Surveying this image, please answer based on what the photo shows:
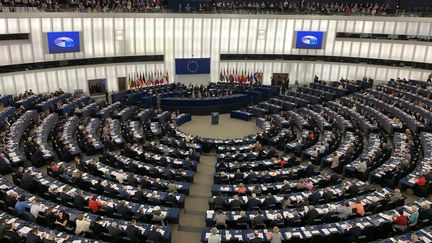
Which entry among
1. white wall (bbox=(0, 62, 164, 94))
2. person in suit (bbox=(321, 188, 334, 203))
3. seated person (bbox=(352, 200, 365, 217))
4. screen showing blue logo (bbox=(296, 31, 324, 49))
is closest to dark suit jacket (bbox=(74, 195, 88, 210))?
person in suit (bbox=(321, 188, 334, 203))

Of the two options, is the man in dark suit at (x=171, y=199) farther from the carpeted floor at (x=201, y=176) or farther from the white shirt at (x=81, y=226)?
the white shirt at (x=81, y=226)

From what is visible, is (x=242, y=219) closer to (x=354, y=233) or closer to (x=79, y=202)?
(x=354, y=233)

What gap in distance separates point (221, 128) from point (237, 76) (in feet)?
46.9

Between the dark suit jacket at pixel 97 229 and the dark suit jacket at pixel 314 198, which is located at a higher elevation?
the dark suit jacket at pixel 314 198

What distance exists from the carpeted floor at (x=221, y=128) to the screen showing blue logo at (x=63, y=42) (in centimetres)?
1411

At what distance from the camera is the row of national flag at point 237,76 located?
4458 centimetres

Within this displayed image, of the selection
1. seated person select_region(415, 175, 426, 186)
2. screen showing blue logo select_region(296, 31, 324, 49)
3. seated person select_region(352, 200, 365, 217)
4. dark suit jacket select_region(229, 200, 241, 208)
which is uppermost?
screen showing blue logo select_region(296, 31, 324, 49)

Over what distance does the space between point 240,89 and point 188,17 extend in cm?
1032

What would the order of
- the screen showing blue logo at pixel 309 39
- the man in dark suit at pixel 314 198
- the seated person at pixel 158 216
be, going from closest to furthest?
the seated person at pixel 158 216
the man in dark suit at pixel 314 198
the screen showing blue logo at pixel 309 39

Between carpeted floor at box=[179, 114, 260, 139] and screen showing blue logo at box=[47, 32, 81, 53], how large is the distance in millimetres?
14109

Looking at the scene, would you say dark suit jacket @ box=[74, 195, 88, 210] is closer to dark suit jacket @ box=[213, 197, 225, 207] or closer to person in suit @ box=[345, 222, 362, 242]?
dark suit jacket @ box=[213, 197, 225, 207]

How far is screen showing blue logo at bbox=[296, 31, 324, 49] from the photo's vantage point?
4297 cm

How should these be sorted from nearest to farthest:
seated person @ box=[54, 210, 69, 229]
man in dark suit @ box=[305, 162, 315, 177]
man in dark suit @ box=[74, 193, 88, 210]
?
seated person @ box=[54, 210, 69, 229] < man in dark suit @ box=[74, 193, 88, 210] < man in dark suit @ box=[305, 162, 315, 177]

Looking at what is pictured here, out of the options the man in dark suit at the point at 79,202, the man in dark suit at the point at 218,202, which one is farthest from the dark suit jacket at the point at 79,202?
the man in dark suit at the point at 218,202
